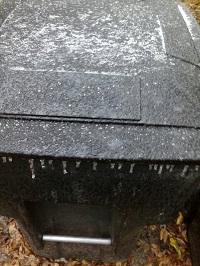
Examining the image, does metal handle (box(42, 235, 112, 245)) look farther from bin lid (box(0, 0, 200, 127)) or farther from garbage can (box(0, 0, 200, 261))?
bin lid (box(0, 0, 200, 127))

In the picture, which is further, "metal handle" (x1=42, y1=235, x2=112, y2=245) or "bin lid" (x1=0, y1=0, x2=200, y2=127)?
"metal handle" (x1=42, y1=235, x2=112, y2=245)

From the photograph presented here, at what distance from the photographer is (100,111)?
125cm

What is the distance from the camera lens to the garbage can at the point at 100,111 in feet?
3.90

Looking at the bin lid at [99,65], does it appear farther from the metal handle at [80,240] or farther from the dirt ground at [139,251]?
the dirt ground at [139,251]

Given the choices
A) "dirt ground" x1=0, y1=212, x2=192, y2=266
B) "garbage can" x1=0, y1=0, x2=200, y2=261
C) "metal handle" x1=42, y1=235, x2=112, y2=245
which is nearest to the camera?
"garbage can" x1=0, y1=0, x2=200, y2=261

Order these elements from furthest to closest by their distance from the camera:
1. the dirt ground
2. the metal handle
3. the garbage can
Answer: the dirt ground → the metal handle → the garbage can

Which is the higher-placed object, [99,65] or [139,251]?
[99,65]

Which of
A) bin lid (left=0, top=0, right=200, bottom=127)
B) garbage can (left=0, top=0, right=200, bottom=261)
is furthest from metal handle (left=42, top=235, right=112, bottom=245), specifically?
bin lid (left=0, top=0, right=200, bottom=127)

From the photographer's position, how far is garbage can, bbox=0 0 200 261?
1.19 m

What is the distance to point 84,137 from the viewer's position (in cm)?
119

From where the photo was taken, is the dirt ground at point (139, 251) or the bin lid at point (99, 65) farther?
the dirt ground at point (139, 251)

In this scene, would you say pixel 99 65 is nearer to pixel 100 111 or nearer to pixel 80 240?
pixel 100 111

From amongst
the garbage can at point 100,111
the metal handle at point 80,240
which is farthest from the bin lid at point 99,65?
the metal handle at point 80,240

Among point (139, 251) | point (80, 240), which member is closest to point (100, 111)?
point (80, 240)
